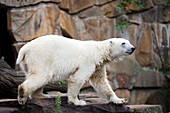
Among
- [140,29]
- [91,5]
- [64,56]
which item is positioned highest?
[91,5]

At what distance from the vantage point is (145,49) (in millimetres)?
6898

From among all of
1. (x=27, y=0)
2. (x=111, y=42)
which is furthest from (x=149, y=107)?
(x=27, y=0)

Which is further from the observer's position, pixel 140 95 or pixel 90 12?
pixel 140 95

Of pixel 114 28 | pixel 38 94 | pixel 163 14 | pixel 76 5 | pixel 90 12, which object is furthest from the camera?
pixel 163 14

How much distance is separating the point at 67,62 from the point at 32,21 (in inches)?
93.2

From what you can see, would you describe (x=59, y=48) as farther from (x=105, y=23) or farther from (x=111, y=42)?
(x=105, y=23)

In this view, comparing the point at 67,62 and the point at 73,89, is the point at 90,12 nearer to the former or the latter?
the point at 67,62

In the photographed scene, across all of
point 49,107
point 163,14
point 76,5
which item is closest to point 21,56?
point 49,107

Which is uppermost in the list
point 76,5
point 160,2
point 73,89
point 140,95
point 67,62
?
point 160,2

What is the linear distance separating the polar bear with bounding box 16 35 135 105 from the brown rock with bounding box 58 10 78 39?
2.11 m

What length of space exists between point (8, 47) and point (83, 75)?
10.9 ft

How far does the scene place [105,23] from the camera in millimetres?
6508

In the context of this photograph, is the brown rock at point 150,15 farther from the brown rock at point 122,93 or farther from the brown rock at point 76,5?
the brown rock at point 122,93

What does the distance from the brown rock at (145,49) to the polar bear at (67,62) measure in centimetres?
308
